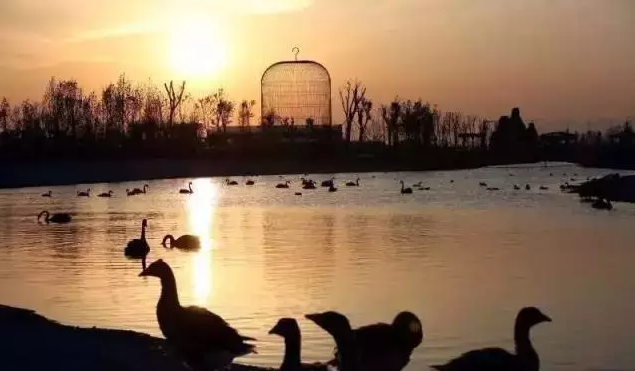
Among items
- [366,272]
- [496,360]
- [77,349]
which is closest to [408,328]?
[496,360]

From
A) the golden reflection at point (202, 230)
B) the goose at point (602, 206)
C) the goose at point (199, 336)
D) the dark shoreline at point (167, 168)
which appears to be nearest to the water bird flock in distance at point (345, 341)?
the goose at point (199, 336)

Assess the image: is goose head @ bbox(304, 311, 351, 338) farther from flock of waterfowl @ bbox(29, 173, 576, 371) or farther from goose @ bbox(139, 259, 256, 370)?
goose @ bbox(139, 259, 256, 370)

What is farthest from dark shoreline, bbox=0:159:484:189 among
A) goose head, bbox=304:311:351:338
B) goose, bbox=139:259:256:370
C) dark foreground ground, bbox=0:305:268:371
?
goose head, bbox=304:311:351:338

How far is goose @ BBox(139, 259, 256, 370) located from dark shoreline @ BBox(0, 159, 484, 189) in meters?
68.3

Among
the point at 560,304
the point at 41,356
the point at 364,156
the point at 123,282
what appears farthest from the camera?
the point at 364,156

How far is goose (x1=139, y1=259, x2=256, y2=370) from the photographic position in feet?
32.1

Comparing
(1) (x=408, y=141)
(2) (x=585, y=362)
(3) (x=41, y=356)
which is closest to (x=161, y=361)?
(3) (x=41, y=356)

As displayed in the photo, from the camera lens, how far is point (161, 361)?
1283 cm

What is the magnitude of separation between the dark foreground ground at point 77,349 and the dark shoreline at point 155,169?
63386mm

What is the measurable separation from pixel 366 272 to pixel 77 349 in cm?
1073

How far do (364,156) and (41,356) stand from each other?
109 meters

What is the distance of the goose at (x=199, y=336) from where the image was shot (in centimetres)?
977

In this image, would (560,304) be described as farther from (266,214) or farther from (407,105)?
(407,105)

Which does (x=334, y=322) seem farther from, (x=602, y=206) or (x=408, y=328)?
(x=602, y=206)
